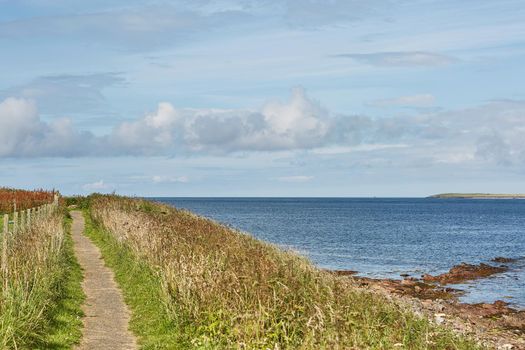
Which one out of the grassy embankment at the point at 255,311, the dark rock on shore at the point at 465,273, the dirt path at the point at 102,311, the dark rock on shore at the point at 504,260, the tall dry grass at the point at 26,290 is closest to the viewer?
the grassy embankment at the point at 255,311

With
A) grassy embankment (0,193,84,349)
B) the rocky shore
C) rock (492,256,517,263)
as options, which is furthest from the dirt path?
rock (492,256,517,263)

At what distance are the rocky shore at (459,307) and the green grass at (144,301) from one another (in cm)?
588

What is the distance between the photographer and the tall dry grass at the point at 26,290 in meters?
12.3

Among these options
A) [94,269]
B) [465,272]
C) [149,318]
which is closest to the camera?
[149,318]

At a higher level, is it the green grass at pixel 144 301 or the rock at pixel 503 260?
the green grass at pixel 144 301

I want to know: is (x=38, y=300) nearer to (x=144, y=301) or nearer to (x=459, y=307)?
(x=144, y=301)

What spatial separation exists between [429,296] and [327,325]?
21683 mm

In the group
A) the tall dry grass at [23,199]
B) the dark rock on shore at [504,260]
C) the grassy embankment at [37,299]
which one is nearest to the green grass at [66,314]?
the grassy embankment at [37,299]

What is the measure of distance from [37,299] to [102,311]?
336 cm

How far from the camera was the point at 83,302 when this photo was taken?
60.4 ft

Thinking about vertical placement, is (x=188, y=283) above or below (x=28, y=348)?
above

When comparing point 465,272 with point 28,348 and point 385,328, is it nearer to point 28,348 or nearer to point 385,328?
point 385,328

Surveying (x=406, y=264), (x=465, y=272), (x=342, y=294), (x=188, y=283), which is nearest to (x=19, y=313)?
(x=188, y=283)

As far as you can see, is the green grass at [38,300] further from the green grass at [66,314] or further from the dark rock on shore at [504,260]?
the dark rock on shore at [504,260]
